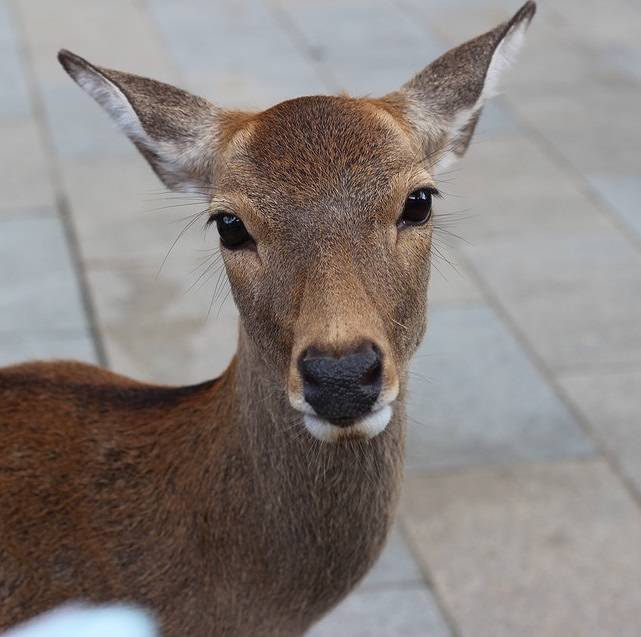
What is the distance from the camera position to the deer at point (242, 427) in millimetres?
3012

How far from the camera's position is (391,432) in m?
3.32

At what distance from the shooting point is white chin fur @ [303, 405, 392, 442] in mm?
2713

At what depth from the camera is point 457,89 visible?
3.56 m

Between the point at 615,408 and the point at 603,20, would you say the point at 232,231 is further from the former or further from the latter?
the point at 603,20

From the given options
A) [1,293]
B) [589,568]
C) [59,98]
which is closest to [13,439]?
[589,568]

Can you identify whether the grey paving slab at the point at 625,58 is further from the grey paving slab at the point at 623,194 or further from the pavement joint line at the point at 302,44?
the pavement joint line at the point at 302,44

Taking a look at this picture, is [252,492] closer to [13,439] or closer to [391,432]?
[391,432]

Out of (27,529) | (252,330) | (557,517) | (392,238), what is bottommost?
(557,517)

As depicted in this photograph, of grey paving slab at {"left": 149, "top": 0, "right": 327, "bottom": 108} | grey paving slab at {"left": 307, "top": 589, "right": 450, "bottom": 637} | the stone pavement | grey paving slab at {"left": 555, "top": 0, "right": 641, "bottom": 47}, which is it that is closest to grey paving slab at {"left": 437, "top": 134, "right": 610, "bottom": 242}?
the stone pavement

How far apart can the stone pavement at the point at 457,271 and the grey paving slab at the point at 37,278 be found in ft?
0.05

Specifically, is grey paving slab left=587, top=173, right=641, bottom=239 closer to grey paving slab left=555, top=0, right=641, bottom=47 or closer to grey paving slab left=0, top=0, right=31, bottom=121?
grey paving slab left=555, top=0, right=641, bottom=47

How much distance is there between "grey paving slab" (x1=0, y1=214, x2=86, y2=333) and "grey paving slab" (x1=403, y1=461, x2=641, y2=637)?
2.22 metres

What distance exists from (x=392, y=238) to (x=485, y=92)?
837mm

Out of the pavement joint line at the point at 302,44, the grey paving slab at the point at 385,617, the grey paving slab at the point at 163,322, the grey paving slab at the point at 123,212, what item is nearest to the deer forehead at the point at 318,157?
the grey paving slab at the point at 385,617
